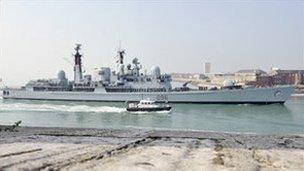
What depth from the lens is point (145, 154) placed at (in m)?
13.0

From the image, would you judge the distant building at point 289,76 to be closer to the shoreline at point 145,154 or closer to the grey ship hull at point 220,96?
the grey ship hull at point 220,96

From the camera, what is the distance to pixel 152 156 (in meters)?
12.6

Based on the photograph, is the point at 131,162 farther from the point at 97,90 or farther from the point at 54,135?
the point at 97,90

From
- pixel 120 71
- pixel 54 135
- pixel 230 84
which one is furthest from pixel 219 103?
pixel 54 135

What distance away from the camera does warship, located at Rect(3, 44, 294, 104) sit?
74500mm

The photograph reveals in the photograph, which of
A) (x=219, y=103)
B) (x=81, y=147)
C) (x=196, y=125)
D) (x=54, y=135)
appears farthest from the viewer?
(x=219, y=103)

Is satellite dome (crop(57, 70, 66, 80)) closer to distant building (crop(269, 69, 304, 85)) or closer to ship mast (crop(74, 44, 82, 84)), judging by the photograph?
ship mast (crop(74, 44, 82, 84))

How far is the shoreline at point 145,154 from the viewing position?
36.4 ft

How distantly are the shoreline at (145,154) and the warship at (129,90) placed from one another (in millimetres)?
57446

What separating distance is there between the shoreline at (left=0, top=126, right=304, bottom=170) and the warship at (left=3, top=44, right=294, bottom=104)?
5745 centimetres

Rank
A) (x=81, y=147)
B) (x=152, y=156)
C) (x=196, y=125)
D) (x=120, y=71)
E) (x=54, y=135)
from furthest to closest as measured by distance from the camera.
Answer: (x=120, y=71) → (x=196, y=125) → (x=54, y=135) → (x=81, y=147) → (x=152, y=156)

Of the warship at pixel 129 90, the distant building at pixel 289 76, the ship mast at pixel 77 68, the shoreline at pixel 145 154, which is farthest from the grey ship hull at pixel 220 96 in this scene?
the distant building at pixel 289 76

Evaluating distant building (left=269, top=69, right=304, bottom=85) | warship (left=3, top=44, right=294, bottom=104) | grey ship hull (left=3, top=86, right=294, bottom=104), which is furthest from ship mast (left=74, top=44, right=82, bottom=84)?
distant building (left=269, top=69, right=304, bottom=85)

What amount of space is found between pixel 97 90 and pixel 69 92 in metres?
5.69
